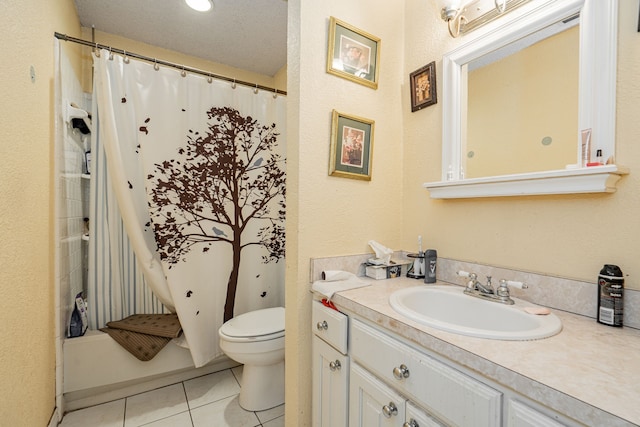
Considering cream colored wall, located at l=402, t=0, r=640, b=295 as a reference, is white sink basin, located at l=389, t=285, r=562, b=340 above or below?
below

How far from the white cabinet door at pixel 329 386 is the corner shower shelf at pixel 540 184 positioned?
0.82 m

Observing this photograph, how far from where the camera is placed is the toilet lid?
1590 mm

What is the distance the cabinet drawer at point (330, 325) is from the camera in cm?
102

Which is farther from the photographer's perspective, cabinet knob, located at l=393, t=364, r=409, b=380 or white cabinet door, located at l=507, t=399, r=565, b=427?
cabinet knob, located at l=393, t=364, r=409, b=380

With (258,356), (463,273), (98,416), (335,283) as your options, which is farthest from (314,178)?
(98,416)

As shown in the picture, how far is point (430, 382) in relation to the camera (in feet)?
2.34

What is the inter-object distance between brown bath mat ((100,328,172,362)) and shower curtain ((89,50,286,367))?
169 millimetres

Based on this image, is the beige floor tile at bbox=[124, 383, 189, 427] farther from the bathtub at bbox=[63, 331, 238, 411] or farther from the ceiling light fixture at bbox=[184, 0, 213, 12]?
the ceiling light fixture at bbox=[184, 0, 213, 12]

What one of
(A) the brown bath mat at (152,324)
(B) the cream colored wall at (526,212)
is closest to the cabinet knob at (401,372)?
(B) the cream colored wall at (526,212)

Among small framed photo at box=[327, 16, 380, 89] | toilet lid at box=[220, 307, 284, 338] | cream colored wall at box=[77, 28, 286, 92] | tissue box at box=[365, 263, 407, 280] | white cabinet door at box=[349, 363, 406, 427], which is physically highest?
cream colored wall at box=[77, 28, 286, 92]

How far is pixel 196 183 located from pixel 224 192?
19cm

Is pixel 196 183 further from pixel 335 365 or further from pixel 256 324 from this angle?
pixel 335 365

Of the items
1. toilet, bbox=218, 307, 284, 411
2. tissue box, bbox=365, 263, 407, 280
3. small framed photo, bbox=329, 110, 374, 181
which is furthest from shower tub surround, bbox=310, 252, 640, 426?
toilet, bbox=218, 307, 284, 411

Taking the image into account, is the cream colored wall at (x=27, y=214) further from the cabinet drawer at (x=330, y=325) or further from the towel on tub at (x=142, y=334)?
the cabinet drawer at (x=330, y=325)
